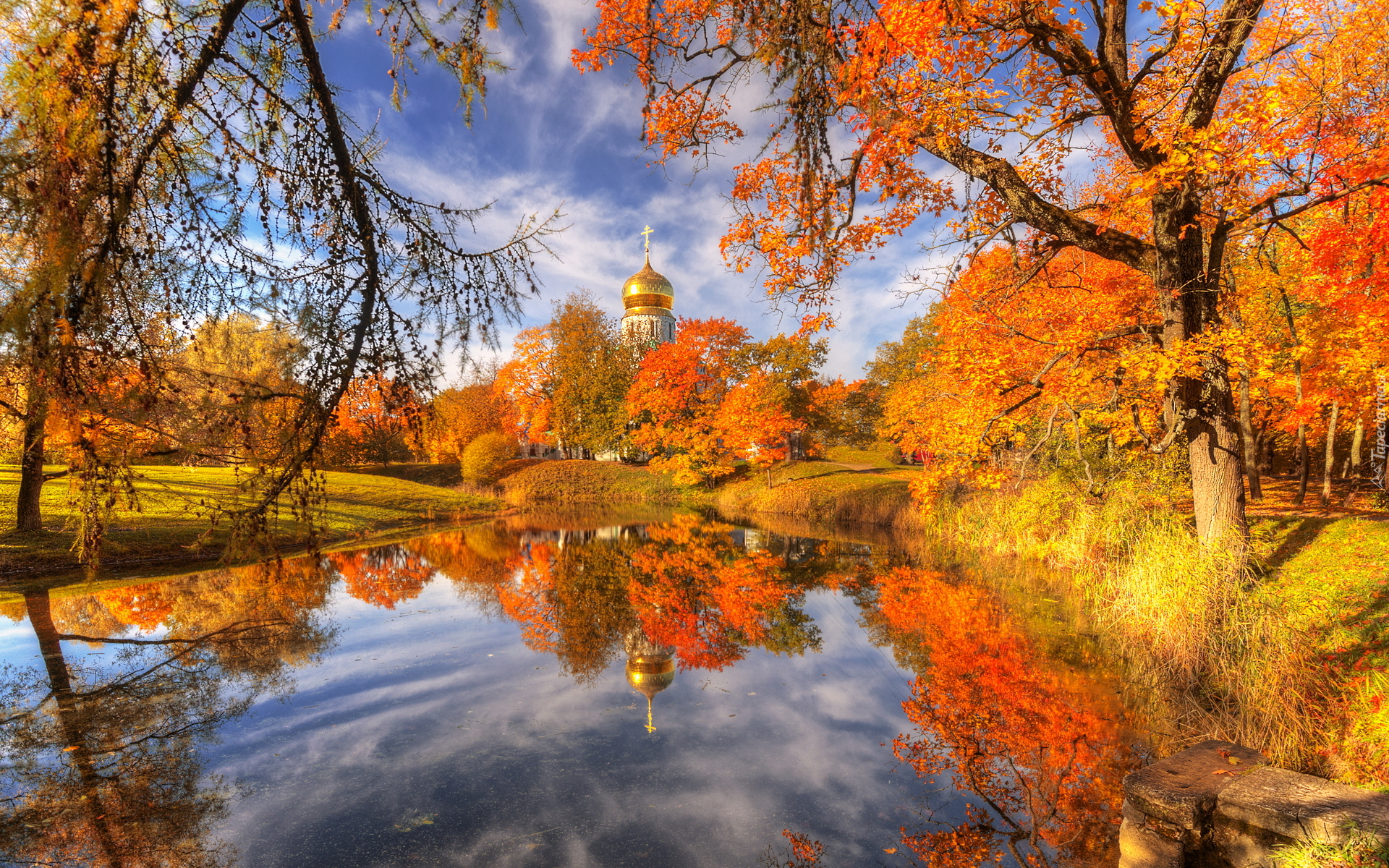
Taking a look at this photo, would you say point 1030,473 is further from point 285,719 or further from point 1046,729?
point 285,719

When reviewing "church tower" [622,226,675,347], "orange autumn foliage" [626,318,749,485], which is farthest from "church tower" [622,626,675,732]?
"church tower" [622,226,675,347]

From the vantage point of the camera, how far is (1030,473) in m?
14.2

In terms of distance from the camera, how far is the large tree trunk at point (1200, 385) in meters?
6.67

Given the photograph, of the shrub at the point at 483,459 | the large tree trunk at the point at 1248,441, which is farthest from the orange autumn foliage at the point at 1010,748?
the shrub at the point at 483,459

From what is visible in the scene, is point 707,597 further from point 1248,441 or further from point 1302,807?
point 1248,441

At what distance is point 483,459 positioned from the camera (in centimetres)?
→ 3419

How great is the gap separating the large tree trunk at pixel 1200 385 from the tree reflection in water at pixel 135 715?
9.09 metres

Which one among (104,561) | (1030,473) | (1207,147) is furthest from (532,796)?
(1030,473)

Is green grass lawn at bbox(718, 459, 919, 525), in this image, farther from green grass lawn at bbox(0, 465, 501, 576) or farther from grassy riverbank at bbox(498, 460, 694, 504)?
green grass lawn at bbox(0, 465, 501, 576)

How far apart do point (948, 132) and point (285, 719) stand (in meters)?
9.11

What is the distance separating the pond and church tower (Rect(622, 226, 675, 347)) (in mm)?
40373

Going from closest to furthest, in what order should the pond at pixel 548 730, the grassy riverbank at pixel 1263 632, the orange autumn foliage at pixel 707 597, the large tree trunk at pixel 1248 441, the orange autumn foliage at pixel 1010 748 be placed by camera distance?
the pond at pixel 548 730
the orange autumn foliage at pixel 1010 748
the grassy riverbank at pixel 1263 632
the orange autumn foliage at pixel 707 597
the large tree trunk at pixel 1248 441

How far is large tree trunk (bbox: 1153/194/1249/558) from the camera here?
21.9ft

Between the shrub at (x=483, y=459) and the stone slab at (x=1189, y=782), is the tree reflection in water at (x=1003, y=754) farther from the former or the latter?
the shrub at (x=483, y=459)
